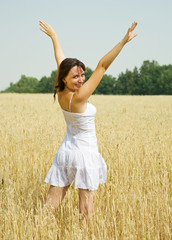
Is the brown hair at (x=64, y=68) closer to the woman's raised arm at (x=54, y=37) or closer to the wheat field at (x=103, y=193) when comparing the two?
the woman's raised arm at (x=54, y=37)

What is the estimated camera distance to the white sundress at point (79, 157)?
7.91 feet

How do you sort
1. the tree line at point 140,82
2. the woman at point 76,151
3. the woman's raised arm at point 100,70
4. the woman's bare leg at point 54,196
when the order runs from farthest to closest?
the tree line at point 140,82 → the woman's bare leg at point 54,196 → the woman at point 76,151 → the woman's raised arm at point 100,70

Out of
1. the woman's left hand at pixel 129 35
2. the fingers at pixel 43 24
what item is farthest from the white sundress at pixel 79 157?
the fingers at pixel 43 24

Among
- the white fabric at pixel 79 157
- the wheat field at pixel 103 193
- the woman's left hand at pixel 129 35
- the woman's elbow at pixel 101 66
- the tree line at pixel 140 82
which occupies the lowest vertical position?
the wheat field at pixel 103 193

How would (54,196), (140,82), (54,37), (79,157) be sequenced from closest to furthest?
(79,157)
(54,196)
(54,37)
(140,82)

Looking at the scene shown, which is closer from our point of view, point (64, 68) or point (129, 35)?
point (129, 35)

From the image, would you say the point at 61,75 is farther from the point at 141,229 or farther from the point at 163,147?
the point at 163,147

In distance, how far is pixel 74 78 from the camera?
8.05 ft

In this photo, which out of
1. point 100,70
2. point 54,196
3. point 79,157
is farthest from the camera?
point 54,196

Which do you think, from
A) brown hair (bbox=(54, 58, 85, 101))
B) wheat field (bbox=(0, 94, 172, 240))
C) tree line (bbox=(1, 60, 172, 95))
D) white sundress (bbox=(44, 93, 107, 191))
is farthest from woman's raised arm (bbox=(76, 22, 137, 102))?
tree line (bbox=(1, 60, 172, 95))

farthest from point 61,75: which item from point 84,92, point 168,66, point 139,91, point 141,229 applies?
point 168,66

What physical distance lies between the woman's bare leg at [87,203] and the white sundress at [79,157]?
61 millimetres

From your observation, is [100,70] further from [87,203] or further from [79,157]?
[87,203]

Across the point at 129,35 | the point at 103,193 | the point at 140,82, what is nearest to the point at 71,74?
the point at 129,35
